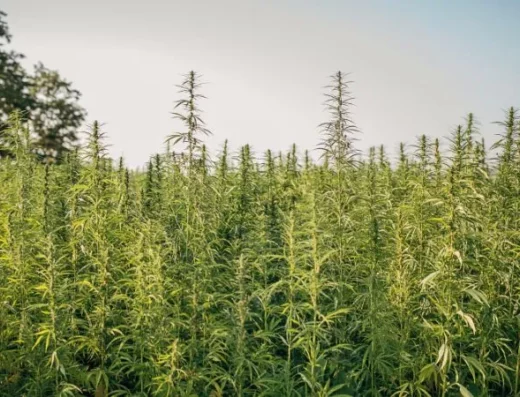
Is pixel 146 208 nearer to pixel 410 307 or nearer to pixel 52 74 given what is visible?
pixel 410 307

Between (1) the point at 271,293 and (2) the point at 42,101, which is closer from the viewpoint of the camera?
(1) the point at 271,293

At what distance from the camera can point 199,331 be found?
5797 mm

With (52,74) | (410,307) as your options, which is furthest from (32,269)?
(52,74)

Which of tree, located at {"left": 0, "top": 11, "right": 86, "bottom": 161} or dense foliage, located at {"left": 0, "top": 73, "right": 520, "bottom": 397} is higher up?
tree, located at {"left": 0, "top": 11, "right": 86, "bottom": 161}

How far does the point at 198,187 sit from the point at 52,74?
29.2 m

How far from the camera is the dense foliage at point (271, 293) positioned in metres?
5.37

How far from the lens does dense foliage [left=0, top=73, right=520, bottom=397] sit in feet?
17.6

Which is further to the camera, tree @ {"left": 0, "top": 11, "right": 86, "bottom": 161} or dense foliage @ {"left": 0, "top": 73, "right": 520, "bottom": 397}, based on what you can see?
tree @ {"left": 0, "top": 11, "right": 86, "bottom": 161}

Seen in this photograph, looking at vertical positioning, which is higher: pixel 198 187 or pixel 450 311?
pixel 198 187

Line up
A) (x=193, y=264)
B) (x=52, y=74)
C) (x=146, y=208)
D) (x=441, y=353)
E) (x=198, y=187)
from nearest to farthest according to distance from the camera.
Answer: (x=441, y=353)
(x=193, y=264)
(x=198, y=187)
(x=146, y=208)
(x=52, y=74)

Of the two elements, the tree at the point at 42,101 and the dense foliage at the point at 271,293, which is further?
the tree at the point at 42,101

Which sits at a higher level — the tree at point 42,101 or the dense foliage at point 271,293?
the tree at point 42,101

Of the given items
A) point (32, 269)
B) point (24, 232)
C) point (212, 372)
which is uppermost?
point (24, 232)

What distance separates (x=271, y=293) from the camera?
227 inches
